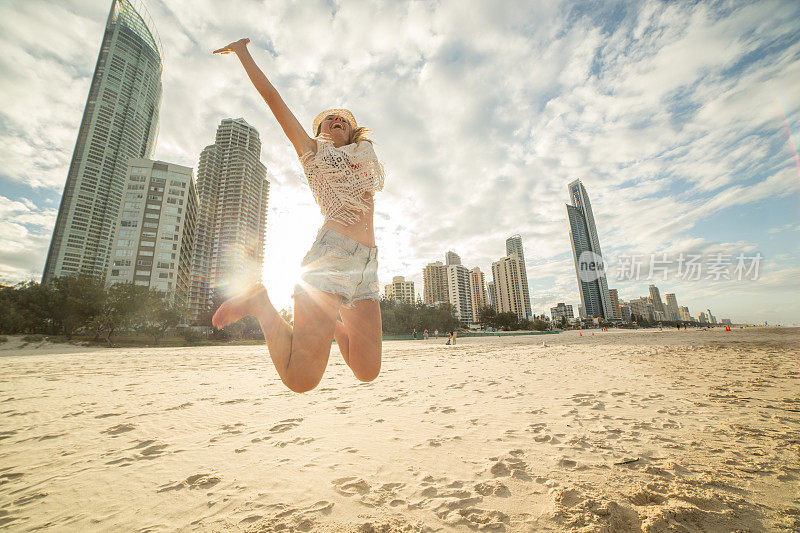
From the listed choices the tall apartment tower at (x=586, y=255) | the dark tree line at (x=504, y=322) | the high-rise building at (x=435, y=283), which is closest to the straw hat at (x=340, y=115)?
the dark tree line at (x=504, y=322)

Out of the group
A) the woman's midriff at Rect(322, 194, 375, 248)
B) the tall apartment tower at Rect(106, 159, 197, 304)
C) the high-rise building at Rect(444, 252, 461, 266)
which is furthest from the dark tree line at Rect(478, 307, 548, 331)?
the woman's midriff at Rect(322, 194, 375, 248)

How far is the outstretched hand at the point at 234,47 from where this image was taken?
8.51 ft

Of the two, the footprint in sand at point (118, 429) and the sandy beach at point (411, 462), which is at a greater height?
the footprint in sand at point (118, 429)

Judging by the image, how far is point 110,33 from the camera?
87.9 meters

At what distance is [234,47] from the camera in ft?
8.52

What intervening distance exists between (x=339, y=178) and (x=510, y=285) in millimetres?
135439

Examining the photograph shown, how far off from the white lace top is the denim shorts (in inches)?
8.3

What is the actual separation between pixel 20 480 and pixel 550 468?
4.68 metres

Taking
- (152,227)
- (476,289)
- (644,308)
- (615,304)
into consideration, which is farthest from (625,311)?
(152,227)

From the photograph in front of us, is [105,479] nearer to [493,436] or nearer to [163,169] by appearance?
[493,436]

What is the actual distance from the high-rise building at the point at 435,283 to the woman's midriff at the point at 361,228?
12585 centimetres

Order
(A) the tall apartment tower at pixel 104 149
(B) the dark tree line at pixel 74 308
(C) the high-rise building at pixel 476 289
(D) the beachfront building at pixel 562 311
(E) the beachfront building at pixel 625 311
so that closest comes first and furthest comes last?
1. (B) the dark tree line at pixel 74 308
2. (A) the tall apartment tower at pixel 104 149
3. (C) the high-rise building at pixel 476 289
4. (E) the beachfront building at pixel 625 311
5. (D) the beachfront building at pixel 562 311

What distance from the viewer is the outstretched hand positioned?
2.59 meters

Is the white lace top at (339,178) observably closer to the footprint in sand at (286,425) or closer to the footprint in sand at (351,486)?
the footprint in sand at (351,486)
